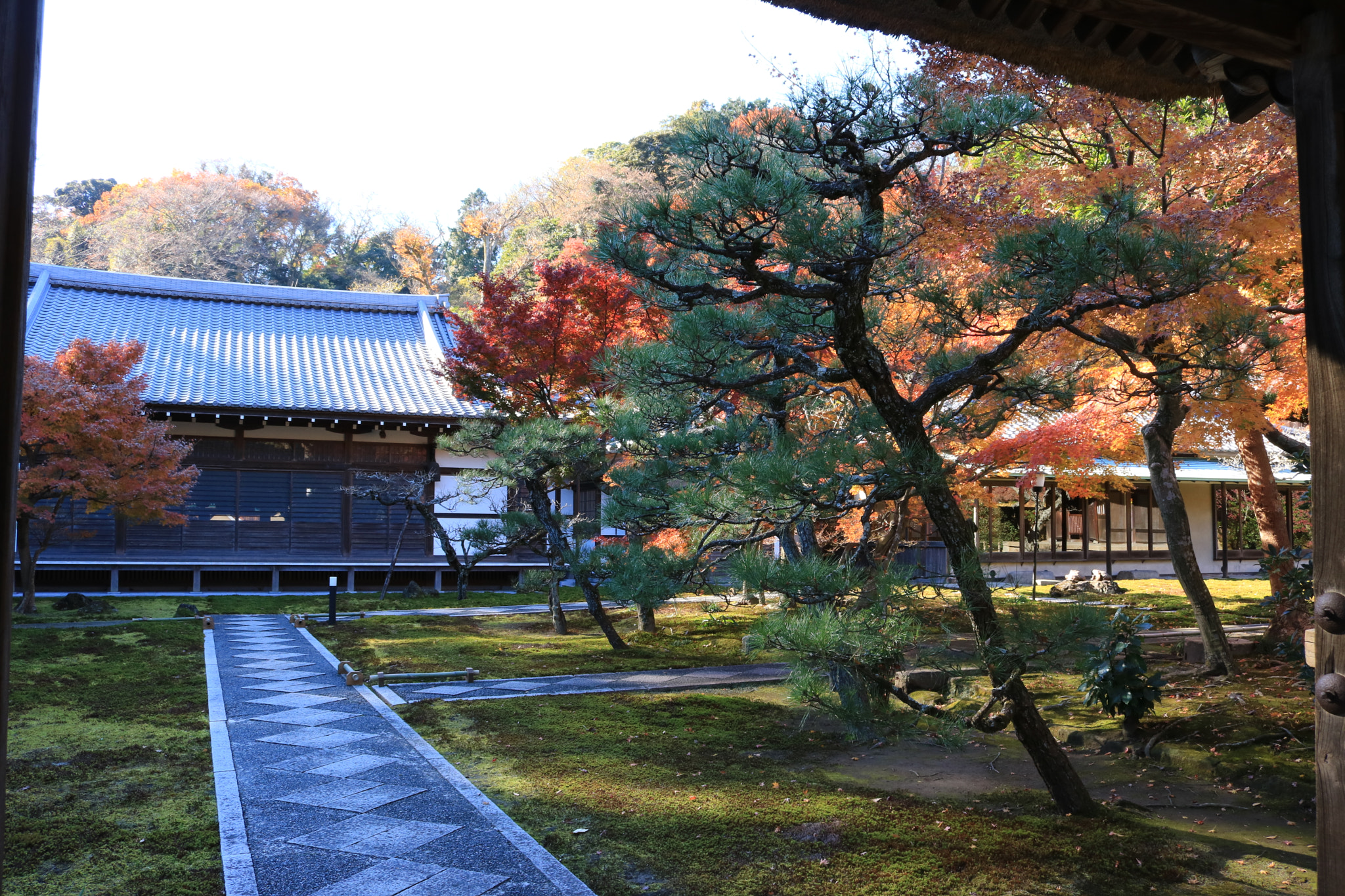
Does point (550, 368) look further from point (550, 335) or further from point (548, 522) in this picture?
point (548, 522)

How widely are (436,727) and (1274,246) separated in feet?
22.3

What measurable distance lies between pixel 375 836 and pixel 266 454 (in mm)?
13257

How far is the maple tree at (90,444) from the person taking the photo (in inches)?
421

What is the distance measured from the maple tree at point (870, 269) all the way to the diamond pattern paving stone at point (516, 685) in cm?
396

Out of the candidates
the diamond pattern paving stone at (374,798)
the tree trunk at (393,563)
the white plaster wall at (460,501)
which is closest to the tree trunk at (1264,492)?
the diamond pattern paving stone at (374,798)

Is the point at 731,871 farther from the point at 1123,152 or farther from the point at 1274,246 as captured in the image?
the point at 1123,152

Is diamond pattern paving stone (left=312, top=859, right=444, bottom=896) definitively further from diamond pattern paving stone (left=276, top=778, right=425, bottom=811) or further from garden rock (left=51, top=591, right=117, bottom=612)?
garden rock (left=51, top=591, right=117, bottom=612)

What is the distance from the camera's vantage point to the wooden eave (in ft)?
7.91

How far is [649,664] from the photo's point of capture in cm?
923

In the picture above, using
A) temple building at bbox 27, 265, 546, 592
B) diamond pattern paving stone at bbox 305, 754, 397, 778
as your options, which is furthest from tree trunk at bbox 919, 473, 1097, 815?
temple building at bbox 27, 265, 546, 592

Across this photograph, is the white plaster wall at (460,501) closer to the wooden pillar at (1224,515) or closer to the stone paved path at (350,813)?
the stone paved path at (350,813)

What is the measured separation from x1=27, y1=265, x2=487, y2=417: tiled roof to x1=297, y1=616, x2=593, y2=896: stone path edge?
9.92m

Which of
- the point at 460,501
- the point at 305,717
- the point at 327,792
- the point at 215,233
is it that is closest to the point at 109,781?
the point at 327,792

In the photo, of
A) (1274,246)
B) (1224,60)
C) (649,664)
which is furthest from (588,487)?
(1224,60)
